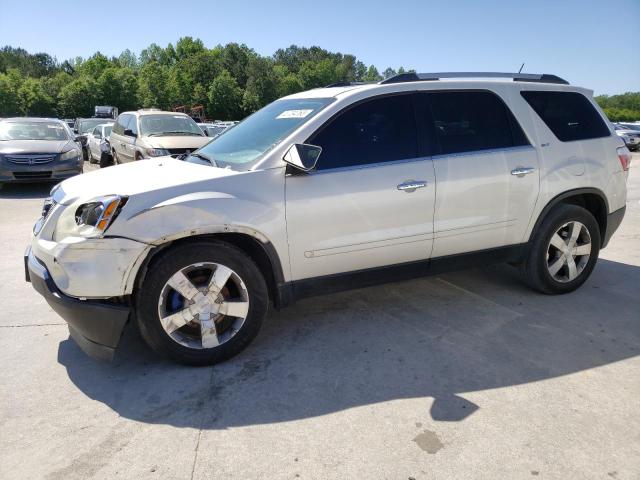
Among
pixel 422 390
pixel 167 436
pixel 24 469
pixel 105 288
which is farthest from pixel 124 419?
pixel 422 390

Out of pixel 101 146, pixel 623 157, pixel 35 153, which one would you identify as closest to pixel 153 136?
pixel 35 153

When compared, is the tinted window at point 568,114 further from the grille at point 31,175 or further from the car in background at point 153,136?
the grille at point 31,175

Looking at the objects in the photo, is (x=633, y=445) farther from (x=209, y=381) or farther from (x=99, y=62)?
(x=99, y=62)

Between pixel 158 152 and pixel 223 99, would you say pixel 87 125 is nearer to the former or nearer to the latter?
pixel 158 152

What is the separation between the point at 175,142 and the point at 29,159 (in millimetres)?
2962

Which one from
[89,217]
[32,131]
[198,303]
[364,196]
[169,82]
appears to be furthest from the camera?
[169,82]

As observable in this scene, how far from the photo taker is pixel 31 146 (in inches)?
407

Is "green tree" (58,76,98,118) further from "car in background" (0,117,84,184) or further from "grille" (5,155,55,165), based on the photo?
"grille" (5,155,55,165)

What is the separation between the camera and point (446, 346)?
3.60 metres

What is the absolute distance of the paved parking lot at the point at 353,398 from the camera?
2.44 m

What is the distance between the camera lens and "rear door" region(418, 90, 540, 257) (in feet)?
12.7

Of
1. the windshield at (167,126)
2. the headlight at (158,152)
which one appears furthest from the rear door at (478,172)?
the windshield at (167,126)

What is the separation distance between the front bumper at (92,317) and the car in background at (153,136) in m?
6.91

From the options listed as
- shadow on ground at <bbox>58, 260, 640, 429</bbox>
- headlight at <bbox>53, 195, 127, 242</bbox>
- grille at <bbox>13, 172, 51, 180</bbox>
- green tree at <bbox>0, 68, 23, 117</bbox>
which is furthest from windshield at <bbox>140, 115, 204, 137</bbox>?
green tree at <bbox>0, 68, 23, 117</bbox>
